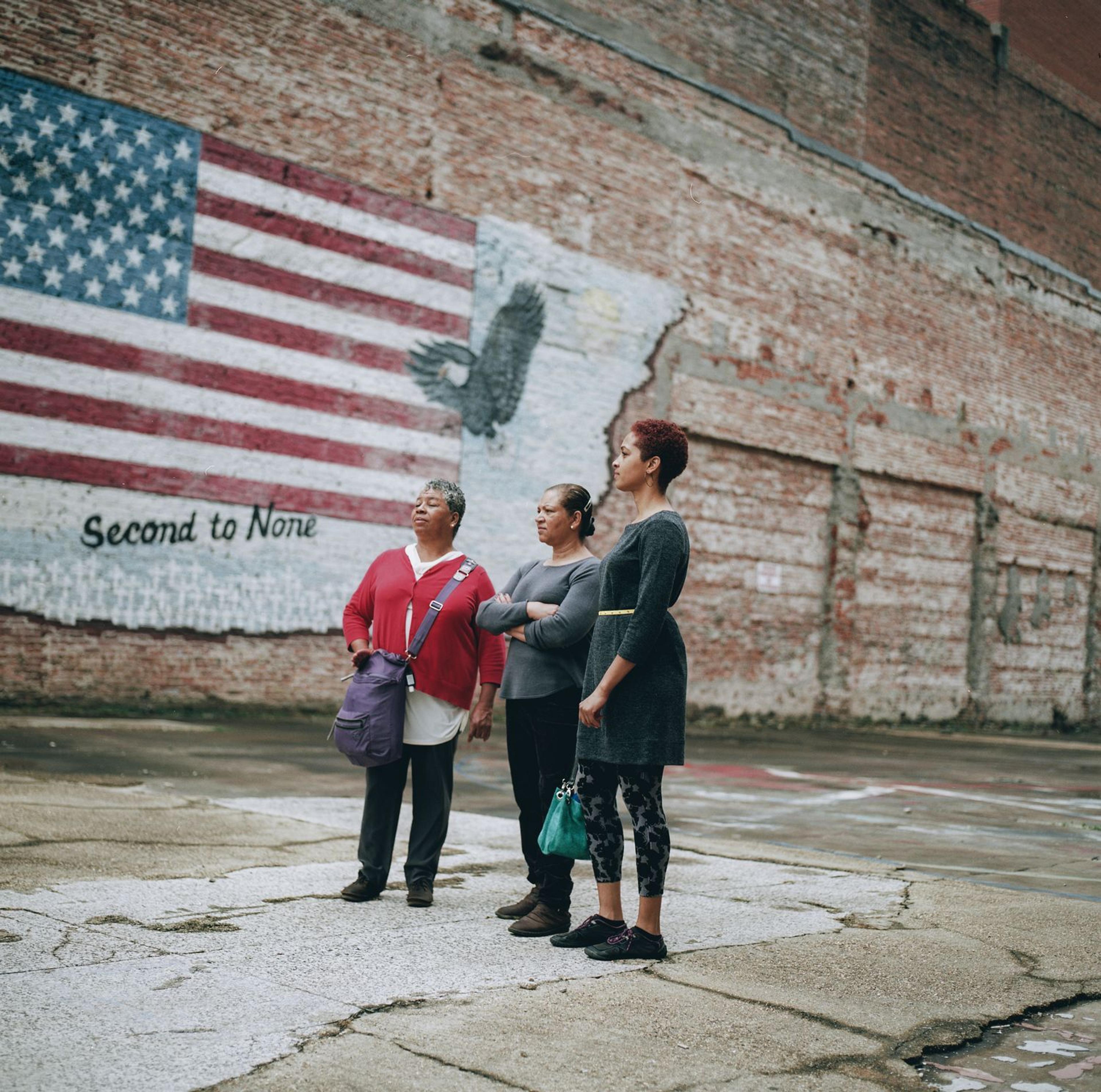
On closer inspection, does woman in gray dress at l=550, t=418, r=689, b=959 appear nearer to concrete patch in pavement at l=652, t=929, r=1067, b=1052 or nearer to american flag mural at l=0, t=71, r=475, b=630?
concrete patch in pavement at l=652, t=929, r=1067, b=1052

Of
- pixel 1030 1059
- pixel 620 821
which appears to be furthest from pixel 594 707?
pixel 1030 1059

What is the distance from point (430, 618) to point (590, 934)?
135 cm

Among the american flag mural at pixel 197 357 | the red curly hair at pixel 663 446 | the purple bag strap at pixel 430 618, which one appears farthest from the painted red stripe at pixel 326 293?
the red curly hair at pixel 663 446

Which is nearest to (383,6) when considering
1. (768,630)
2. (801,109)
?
(801,109)

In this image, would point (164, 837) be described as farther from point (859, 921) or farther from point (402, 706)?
point (859, 921)

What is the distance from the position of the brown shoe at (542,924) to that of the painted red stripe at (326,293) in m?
9.41

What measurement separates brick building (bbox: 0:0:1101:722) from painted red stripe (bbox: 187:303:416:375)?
49 mm

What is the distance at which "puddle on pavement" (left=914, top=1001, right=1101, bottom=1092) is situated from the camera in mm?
3037

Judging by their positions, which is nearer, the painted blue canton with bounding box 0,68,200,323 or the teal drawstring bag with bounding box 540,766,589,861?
the teal drawstring bag with bounding box 540,766,589,861

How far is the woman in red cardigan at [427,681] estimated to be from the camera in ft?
15.9

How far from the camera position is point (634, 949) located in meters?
4.02

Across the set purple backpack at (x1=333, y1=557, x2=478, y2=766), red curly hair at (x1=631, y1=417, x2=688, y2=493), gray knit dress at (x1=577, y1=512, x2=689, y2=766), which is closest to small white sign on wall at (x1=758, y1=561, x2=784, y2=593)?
purple backpack at (x1=333, y1=557, x2=478, y2=766)

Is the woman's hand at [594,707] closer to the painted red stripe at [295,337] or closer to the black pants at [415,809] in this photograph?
the black pants at [415,809]

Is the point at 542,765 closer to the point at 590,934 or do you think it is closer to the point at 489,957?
the point at 590,934
